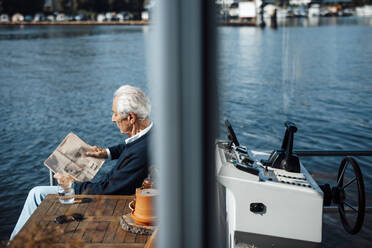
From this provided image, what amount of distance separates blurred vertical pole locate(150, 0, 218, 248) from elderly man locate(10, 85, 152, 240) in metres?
0.81

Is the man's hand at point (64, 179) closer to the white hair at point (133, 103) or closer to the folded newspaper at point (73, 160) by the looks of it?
the folded newspaper at point (73, 160)

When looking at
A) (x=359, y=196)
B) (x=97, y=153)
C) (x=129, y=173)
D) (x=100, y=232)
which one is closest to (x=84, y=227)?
(x=100, y=232)

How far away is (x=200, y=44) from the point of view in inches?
41.7

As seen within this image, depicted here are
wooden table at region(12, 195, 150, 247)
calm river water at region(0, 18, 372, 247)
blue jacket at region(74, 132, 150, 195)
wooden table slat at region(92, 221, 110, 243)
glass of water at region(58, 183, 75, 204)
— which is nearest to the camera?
wooden table at region(12, 195, 150, 247)

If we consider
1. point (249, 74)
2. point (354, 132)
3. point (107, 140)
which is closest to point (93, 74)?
point (249, 74)

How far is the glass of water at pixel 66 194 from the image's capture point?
1.89 metres

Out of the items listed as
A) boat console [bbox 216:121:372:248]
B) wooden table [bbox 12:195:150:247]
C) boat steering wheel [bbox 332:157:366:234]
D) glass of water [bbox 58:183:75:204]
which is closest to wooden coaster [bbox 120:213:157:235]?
wooden table [bbox 12:195:150:247]

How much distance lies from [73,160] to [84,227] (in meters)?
0.51

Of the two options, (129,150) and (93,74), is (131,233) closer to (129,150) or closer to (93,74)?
(129,150)

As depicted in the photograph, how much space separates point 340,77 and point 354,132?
6.64 metres

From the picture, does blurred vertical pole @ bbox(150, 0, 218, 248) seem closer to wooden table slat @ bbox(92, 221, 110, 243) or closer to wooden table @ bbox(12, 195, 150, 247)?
wooden table @ bbox(12, 195, 150, 247)

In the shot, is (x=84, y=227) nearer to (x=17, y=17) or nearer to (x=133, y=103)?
(x=133, y=103)

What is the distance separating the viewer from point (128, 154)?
204 centimetres

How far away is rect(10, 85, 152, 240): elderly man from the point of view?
201cm
